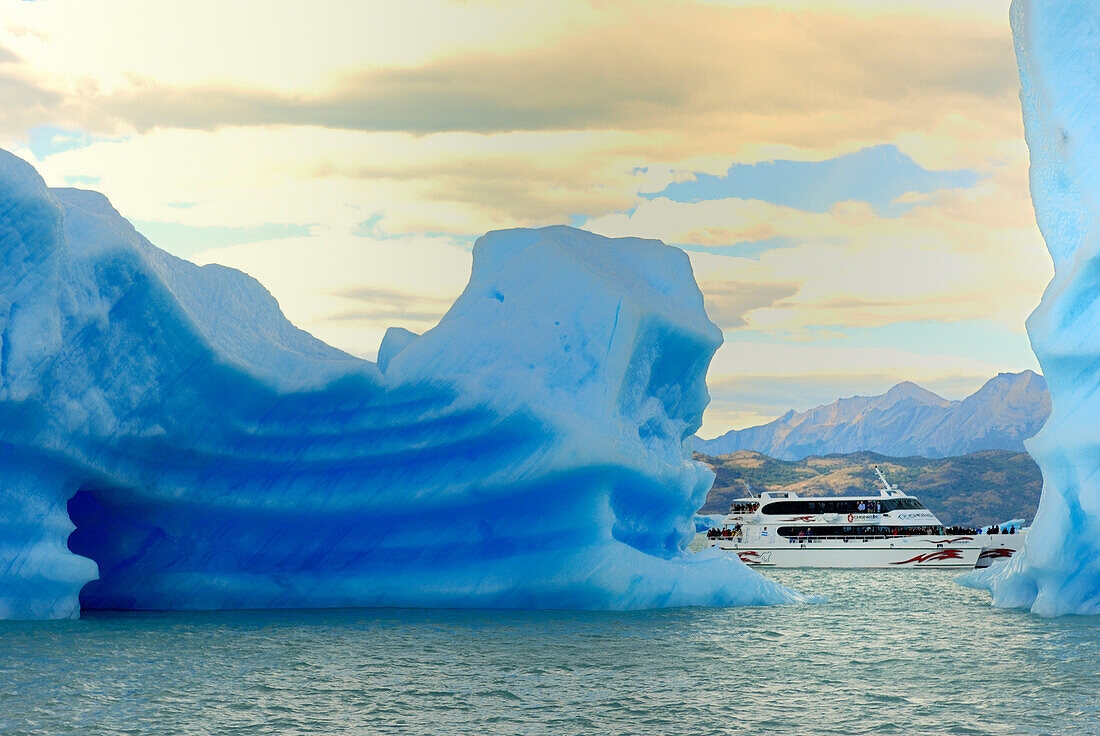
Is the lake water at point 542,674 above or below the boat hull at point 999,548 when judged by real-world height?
below

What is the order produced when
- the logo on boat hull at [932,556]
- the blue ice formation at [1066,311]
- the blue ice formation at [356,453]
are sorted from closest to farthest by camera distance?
the blue ice formation at [356,453]
the blue ice formation at [1066,311]
the logo on boat hull at [932,556]

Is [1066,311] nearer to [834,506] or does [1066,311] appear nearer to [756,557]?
[756,557]

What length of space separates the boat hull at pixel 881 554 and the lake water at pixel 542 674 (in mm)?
25410

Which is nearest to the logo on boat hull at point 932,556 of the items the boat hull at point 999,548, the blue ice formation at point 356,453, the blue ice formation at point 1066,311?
the boat hull at point 999,548

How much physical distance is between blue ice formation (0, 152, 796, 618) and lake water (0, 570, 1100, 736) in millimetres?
1136

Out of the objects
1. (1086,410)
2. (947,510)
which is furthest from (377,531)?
(947,510)

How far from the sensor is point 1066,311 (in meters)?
20.5

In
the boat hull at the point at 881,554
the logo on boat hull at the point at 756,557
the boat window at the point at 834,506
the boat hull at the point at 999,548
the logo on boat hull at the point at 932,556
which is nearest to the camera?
the boat hull at the point at 999,548

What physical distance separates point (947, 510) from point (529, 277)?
168 metres

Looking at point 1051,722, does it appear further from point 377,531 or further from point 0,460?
point 0,460

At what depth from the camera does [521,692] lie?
13266mm

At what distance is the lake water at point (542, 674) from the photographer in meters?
11.8

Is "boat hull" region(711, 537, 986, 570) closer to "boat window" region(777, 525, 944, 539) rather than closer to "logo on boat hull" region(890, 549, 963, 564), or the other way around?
"logo on boat hull" region(890, 549, 963, 564)

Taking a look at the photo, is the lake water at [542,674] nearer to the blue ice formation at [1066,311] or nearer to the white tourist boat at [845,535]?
the blue ice formation at [1066,311]
